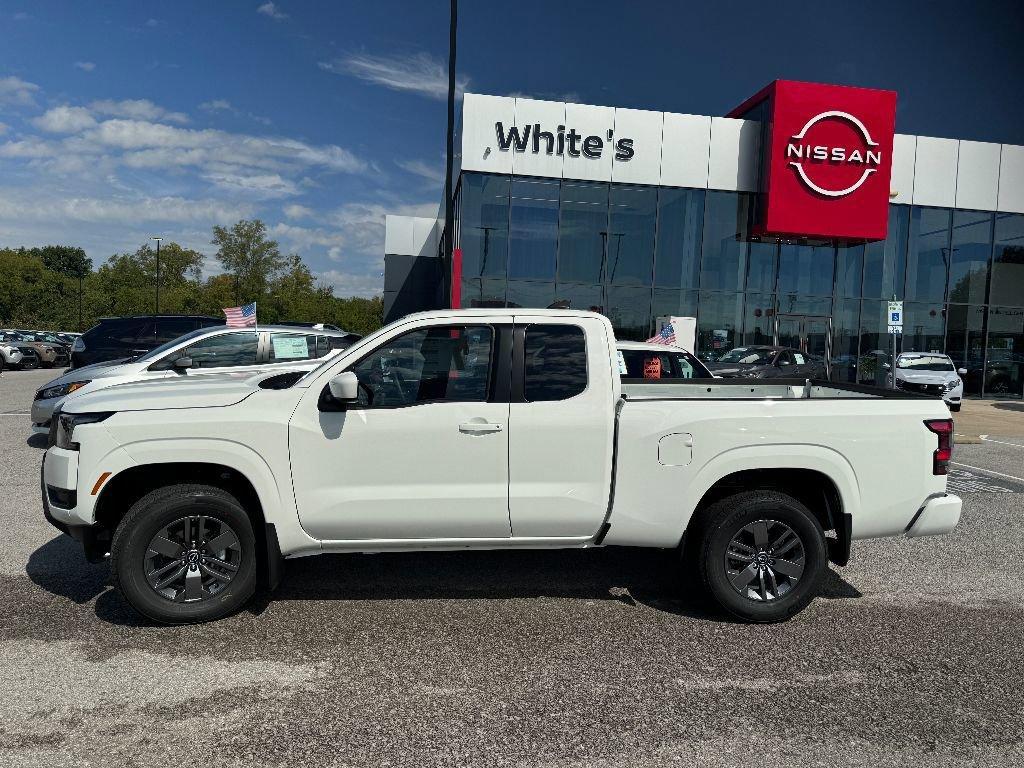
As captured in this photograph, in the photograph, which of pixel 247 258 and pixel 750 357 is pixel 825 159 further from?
pixel 247 258

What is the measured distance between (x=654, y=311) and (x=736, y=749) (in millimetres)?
21303

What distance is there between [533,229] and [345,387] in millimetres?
19349

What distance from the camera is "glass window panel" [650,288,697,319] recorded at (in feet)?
77.6

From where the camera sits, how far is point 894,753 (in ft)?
10.0

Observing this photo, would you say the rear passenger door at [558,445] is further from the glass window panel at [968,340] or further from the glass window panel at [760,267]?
the glass window panel at [968,340]

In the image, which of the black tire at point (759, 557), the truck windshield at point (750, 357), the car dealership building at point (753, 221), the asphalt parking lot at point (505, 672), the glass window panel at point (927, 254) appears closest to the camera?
the asphalt parking lot at point (505, 672)

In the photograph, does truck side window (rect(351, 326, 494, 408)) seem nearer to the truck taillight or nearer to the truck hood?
the truck hood

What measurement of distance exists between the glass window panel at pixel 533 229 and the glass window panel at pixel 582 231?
0.97ft

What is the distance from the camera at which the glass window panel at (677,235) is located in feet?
77.2

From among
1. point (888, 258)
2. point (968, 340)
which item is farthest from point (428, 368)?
point (968, 340)

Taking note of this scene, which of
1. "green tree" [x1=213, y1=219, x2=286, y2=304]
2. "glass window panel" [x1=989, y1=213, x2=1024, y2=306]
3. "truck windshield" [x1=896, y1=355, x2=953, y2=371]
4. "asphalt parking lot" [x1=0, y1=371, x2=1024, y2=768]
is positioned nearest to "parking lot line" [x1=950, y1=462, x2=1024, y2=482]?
"asphalt parking lot" [x1=0, y1=371, x2=1024, y2=768]

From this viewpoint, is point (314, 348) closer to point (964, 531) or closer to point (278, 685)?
point (278, 685)

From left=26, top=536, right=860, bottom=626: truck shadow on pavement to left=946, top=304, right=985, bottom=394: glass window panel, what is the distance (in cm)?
2484

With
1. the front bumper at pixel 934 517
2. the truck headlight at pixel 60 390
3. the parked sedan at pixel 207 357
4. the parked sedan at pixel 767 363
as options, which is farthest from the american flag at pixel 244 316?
the front bumper at pixel 934 517
